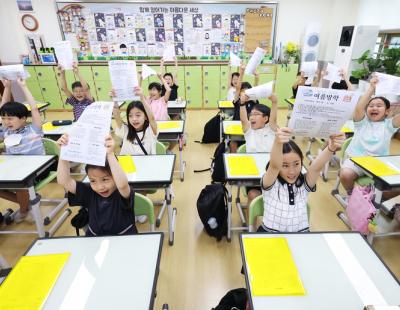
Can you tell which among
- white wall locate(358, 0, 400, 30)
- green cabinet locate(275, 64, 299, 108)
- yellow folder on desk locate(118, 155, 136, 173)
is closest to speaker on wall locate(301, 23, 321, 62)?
green cabinet locate(275, 64, 299, 108)

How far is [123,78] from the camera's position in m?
2.30

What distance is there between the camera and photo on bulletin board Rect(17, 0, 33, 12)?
19.2 ft

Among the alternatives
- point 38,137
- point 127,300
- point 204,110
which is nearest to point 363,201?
point 127,300

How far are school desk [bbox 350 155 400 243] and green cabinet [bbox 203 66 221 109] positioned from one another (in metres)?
4.77

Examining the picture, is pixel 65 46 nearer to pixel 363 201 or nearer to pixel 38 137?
pixel 38 137

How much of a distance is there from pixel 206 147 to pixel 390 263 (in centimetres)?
289

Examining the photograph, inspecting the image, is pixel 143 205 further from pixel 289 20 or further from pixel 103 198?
pixel 289 20

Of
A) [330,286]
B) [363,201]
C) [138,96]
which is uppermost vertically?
[138,96]

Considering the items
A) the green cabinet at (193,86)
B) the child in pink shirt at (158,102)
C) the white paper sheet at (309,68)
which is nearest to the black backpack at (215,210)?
the child in pink shirt at (158,102)

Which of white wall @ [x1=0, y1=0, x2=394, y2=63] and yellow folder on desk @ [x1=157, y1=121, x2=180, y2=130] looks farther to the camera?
white wall @ [x1=0, y1=0, x2=394, y2=63]

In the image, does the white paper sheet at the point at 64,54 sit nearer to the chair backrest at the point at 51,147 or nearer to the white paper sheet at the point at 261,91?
the chair backrest at the point at 51,147

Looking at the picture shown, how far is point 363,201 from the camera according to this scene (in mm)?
2133

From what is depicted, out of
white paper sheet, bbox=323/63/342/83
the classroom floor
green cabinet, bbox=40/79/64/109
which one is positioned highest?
white paper sheet, bbox=323/63/342/83

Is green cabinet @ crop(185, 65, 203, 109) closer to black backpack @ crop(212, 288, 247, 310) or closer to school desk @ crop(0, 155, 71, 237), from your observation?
school desk @ crop(0, 155, 71, 237)
